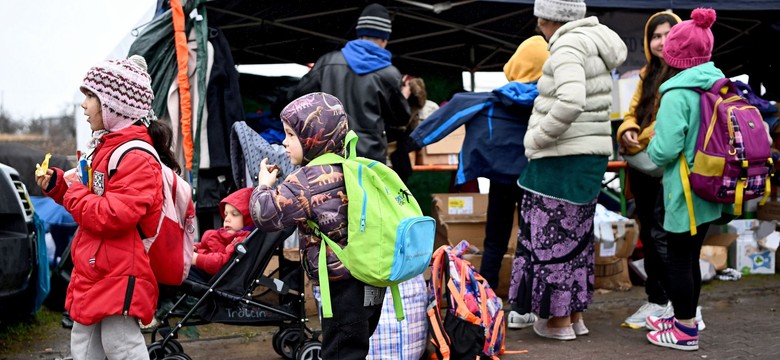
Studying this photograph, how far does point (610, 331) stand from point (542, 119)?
156 cm

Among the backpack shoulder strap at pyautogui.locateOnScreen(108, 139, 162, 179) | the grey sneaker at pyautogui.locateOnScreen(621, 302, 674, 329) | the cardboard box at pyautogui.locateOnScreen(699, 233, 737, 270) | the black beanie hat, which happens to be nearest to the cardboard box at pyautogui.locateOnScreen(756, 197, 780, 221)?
the cardboard box at pyautogui.locateOnScreen(699, 233, 737, 270)

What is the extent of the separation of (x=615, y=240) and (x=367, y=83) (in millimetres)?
2383

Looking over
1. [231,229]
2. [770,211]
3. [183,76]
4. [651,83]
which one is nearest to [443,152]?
[651,83]

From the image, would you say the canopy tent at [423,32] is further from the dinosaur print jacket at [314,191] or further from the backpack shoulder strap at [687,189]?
the dinosaur print jacket at [314,191]

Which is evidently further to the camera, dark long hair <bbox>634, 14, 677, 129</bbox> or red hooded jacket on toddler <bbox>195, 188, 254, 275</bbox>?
dark long hair <bbox>634, 14, 677, 129</bbox>

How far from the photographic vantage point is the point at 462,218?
6652 mm

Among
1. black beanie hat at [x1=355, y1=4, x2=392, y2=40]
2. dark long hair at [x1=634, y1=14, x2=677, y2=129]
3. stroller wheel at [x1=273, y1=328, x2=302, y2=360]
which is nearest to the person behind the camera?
stroller wheel at [x1=273, y1=328, x2=302, y2=360]

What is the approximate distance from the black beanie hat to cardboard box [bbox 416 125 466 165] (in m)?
1.49

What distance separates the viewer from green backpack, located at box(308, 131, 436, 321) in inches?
124

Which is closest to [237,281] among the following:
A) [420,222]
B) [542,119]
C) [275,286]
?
[275,286]

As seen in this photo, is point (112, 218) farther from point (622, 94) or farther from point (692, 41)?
point (622, 94)

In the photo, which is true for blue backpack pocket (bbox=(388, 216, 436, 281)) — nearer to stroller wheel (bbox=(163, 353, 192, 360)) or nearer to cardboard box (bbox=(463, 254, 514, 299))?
stroller wheel (bbox=(163, 353, 192, 360))

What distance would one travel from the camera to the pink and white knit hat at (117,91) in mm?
3346

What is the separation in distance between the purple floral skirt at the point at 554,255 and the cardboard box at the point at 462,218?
157cm
